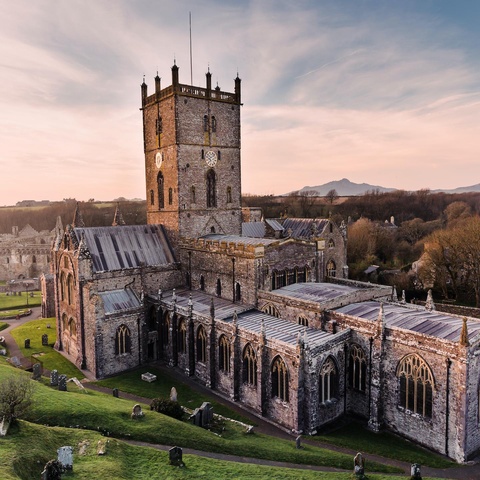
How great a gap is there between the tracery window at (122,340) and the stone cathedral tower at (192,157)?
1075cm

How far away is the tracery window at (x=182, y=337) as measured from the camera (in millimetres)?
35719

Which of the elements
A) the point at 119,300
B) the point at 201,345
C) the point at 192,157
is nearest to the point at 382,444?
the point at 201,345

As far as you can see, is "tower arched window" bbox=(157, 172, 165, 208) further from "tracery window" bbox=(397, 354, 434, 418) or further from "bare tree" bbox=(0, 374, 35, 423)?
"tracery window" bbox=(397, 354, 434, 418)

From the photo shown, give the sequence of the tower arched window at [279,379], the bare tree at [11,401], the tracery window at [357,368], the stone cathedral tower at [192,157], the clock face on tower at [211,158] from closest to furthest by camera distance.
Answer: the bare tree at [11,401]
the tower arched window at [279,379]
the tracery window at [357,368]
the stone cathedral tower at [192,157]
the clock face on tower at [211,158]

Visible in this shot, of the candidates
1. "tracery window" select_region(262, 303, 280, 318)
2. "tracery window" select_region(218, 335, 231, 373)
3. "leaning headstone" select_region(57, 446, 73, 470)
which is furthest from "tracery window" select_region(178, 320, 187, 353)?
"leaning headstone" select_region(57, 446, 73, 470)

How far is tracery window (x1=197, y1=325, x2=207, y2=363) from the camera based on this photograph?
111ft

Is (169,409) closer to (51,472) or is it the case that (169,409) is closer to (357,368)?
(51,472)

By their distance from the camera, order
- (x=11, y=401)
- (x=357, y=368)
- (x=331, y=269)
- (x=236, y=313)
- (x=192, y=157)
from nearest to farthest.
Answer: (x=11, y=401) < (x=357, y=368) < (x=236, y=313) < (x=192, y=157) < (x=331, y=269)

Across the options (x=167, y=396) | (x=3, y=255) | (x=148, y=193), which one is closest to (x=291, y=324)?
(x=167, y=396)

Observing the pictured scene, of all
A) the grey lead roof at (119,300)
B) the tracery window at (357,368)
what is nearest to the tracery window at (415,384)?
the tracery window at (357,368)

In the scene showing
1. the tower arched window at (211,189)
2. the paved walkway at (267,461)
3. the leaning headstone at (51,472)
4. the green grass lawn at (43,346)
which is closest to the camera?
the leaning headstone at (51,472)

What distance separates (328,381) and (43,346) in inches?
1187

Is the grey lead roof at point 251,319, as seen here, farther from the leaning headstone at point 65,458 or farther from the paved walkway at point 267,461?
the leaning headstone at point 65,458

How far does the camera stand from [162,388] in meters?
32.4
